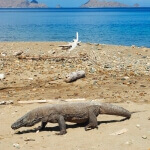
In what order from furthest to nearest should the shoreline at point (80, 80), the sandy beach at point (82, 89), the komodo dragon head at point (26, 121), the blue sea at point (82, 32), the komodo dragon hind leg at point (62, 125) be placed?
the blue sea at point (82, 32), the shoreline at point (80, 80), the komodo dragon head at point (26, 121), the komodo dragon hind leg at point (62, 125), the sandy beach at point (82, 89)

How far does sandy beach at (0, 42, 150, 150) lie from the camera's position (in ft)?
26.0

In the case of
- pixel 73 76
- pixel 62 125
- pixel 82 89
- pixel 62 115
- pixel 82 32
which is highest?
pixel 62 115

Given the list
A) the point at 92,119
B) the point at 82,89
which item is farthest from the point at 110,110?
the point at 82,89

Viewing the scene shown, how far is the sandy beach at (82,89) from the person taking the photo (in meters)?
7.91

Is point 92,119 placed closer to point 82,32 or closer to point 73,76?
point 73,76

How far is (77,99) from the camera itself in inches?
466

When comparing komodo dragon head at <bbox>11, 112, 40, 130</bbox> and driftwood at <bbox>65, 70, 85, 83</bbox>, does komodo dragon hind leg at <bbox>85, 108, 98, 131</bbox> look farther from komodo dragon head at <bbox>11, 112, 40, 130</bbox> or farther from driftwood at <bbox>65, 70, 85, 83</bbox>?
driftwood at <bbox>65, 70, 85, 83</bbox>

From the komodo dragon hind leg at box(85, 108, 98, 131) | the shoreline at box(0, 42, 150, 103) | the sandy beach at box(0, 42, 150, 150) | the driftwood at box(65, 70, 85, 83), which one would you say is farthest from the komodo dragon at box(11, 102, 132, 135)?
the driftwood at box(65, 70, 85, 83)

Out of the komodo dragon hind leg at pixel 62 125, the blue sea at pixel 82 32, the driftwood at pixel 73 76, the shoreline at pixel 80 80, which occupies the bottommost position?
the blue sea at pixel 82 32

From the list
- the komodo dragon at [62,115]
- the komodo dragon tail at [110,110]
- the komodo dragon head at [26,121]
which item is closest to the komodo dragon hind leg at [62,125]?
the komodo dragon at [62,115]

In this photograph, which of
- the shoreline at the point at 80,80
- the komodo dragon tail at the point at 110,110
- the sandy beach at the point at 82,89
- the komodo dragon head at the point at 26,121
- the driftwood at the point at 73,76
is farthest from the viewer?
the driftwood at the point at 73,76

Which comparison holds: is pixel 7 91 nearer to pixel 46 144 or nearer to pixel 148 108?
pixel 148 108

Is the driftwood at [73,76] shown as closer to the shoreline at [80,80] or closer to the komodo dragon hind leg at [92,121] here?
the shoreline at [80,80]

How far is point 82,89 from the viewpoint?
44.0 feet
